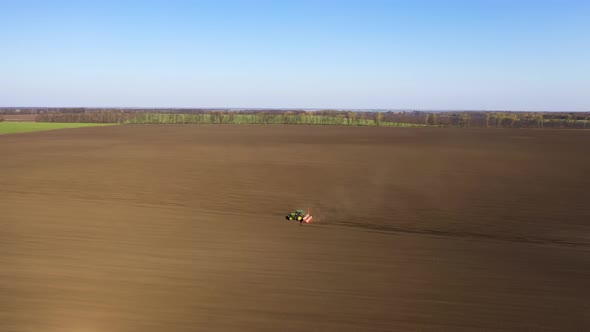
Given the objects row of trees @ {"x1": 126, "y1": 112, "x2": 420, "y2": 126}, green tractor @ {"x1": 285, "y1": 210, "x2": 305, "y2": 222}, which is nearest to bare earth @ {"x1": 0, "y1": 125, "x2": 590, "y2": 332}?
green tractor @ {"x1": 285, "y1": 210, "x2": 305, "y2": 222}

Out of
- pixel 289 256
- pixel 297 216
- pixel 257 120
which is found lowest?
pixel 289 256

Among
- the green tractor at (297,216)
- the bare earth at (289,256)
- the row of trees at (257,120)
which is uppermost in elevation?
the row of trees at (257,120)

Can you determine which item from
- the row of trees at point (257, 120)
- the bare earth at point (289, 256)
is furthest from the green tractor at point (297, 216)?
the row of trees at point (257, 120)

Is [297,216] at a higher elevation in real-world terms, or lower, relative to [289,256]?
higher

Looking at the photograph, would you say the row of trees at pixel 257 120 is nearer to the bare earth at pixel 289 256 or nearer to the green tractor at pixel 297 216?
the bare earth at pixel 289 256

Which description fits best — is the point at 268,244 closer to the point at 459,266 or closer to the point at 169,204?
the point at 459,266

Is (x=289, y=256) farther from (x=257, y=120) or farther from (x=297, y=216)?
(x=257, y=120)

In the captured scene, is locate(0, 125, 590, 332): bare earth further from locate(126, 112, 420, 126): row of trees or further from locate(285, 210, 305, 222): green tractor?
locate(126, 112, 420, 126): row of trees

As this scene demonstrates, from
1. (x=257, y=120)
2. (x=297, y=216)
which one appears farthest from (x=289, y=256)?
(x=257, y=120)
